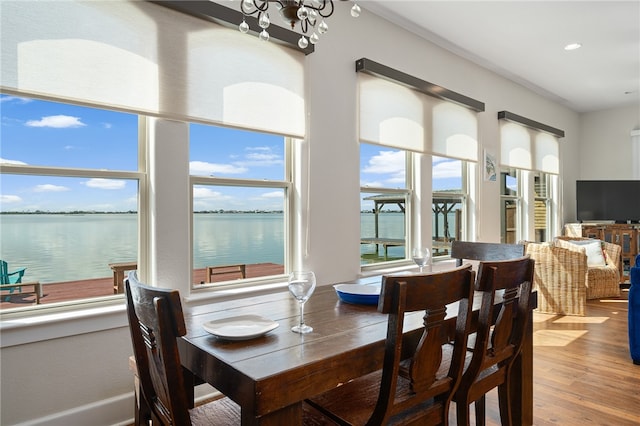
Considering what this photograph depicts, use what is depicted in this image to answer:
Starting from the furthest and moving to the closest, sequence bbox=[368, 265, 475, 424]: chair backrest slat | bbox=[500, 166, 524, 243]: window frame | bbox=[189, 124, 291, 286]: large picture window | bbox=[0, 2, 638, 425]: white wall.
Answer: bbox=[500, 166, 524, 243]: window frame, bbox=[189, 124, 291, 286]: large picture window, bbox=[0, 2, 638, 425]: white wall, bbox=[368, 265, 475, 424]: chair backrest slat

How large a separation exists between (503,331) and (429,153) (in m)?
2.62

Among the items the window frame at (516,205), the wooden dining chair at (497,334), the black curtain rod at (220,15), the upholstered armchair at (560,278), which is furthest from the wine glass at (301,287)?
the window frame at (516,205)

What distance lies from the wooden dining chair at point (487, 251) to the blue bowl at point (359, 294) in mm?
977

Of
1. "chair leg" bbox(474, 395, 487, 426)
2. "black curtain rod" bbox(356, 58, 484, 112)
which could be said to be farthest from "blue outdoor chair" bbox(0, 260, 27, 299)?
"black curtain rod" bbox(356, 58, 484, 112)

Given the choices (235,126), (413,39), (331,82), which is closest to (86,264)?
(235,126)

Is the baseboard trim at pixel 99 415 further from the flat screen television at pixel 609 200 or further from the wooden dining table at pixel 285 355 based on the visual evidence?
the flat screen television at pixel 609 200

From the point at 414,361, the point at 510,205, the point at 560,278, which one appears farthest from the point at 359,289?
the point at 510,205

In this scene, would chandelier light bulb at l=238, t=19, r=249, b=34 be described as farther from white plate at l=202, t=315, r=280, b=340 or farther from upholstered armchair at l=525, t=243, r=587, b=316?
upholstered armchair at l=525, t=243, r=587, b=316

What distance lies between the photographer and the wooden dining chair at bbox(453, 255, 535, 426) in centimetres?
147

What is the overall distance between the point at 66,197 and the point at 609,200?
288 inches

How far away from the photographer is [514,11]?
358 cm

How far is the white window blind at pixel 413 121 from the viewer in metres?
3.49

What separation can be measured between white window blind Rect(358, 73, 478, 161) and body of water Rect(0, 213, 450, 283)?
135 centimetres

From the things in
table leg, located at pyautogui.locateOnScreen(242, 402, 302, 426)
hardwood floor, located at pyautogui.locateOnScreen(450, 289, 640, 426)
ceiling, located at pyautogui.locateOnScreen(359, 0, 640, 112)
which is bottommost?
hardwood floor, located at pyautogui.locateOnScreen(450, 289, 640, 426)
